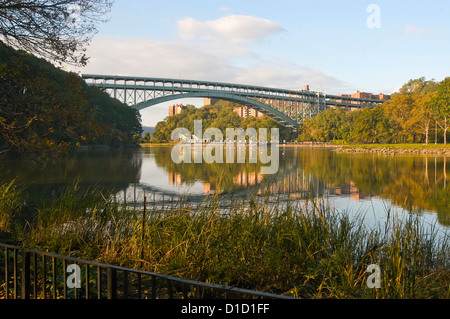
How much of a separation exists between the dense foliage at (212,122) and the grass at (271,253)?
3614 inches

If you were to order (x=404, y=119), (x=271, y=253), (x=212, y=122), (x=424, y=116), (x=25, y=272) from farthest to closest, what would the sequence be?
(x=212, y=122), (x=404, y=119), (x=424, y=116), (x=271, y=253), (x=25, y=272)

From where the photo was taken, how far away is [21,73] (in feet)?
23.0

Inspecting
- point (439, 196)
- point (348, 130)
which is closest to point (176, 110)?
point (348, 130)

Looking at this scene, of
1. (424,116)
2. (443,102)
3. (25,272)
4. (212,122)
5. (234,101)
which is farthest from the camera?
(212,122)

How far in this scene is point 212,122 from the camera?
5059 inches

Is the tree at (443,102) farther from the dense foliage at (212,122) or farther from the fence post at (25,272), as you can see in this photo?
the fence post at (25,272)

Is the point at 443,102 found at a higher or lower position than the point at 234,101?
lower

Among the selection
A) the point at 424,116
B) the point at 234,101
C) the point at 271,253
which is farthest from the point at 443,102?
the point at 271,253

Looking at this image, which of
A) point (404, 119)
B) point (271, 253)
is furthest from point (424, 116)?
point (271, 253)

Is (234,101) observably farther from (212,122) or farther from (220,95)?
(212,122)

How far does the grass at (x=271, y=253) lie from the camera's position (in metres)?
3.75

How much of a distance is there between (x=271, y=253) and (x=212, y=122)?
125 m

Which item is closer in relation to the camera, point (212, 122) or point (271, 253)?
point (271, 253)

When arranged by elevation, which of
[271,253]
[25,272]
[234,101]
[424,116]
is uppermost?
[234,101]
